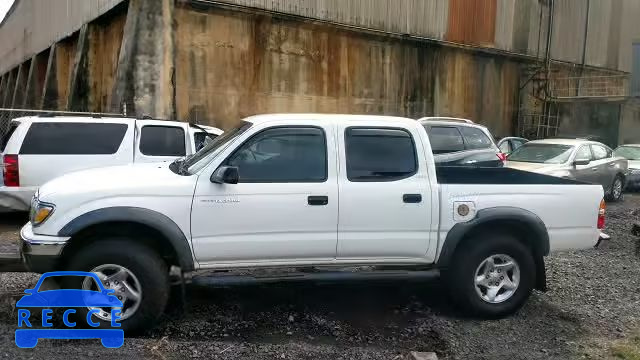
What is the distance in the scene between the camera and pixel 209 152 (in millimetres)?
4891

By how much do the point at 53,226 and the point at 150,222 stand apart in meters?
0.72

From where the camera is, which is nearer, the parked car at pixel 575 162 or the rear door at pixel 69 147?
the rear door at pixel 69 147

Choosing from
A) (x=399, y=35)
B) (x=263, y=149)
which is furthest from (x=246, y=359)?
(x=399, y=35)

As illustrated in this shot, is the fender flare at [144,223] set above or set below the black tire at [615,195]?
above

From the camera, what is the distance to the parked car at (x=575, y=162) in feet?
39.8

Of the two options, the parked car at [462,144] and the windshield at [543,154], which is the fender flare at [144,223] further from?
the windshield at [543,154]

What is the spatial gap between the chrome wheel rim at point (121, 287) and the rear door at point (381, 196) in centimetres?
168

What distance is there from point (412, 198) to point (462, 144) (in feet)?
21.1

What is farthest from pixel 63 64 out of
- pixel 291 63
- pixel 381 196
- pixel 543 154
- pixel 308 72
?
pixel 381 196

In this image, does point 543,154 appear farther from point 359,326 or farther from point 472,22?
point 472,22

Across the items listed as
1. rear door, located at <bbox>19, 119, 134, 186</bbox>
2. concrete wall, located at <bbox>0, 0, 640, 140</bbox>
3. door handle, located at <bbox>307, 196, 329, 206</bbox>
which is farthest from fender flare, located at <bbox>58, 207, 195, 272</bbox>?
concrete wall, located at <bbox>0, 0, 640, 140</bbox>

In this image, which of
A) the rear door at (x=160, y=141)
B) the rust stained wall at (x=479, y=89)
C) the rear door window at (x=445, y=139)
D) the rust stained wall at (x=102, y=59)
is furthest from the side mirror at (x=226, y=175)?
the rust stained wall at (x=479, y=89)

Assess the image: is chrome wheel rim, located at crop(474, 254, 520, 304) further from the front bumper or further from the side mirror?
the front bumper

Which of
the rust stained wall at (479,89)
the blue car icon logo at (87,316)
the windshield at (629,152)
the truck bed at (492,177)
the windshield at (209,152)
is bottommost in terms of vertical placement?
the blue car icon logo at (87,316)
